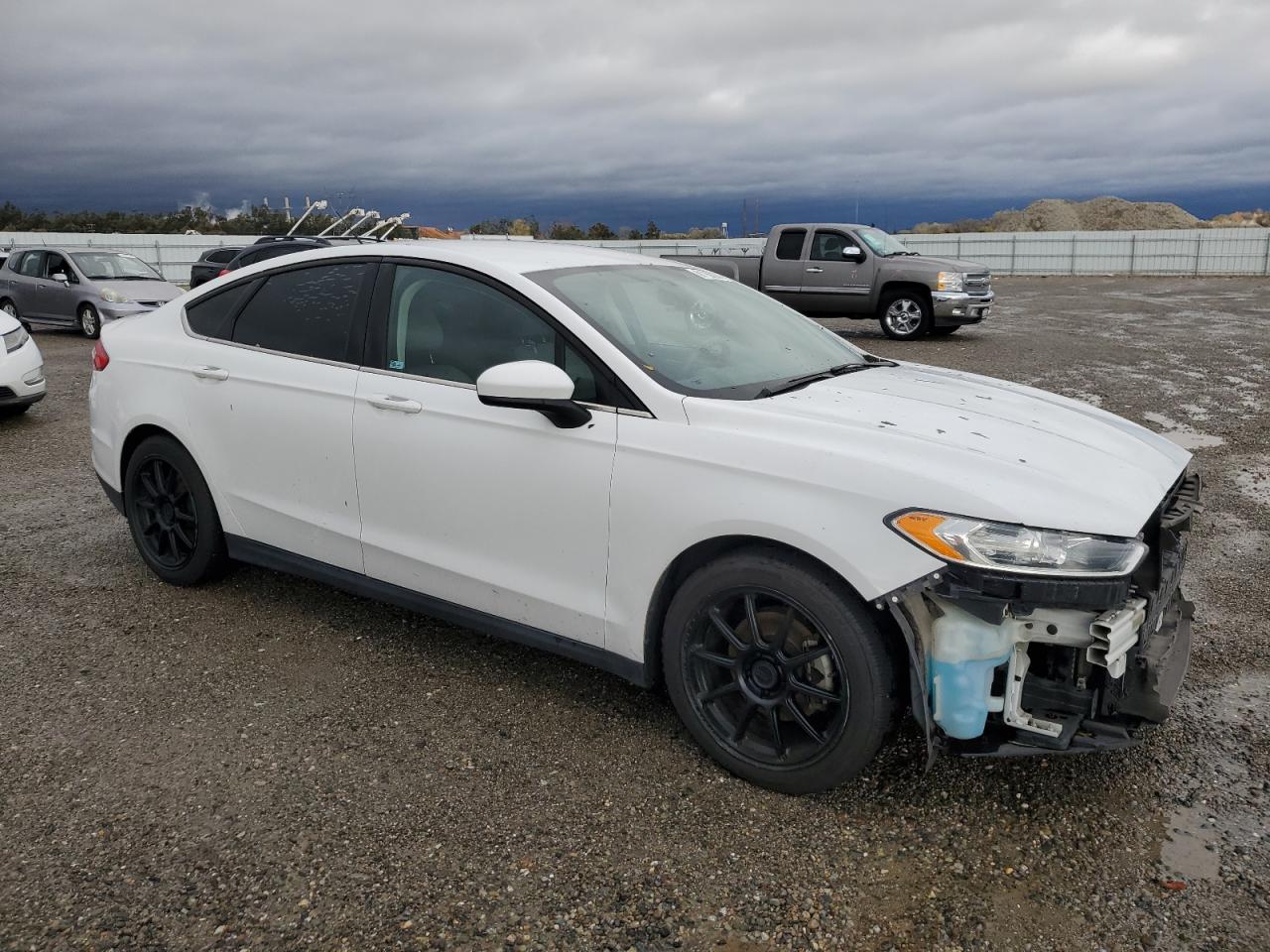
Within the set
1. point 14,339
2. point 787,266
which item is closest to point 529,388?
point 14,339

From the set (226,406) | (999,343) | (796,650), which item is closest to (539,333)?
(796,650)

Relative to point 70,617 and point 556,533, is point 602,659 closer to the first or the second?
point 556,533

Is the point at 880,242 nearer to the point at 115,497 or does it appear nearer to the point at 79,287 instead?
the point at 79,287

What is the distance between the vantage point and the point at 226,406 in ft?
14.0

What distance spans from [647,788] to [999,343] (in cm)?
1355

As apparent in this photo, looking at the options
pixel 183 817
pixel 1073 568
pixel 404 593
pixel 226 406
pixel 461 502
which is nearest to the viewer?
pixel 1073 568

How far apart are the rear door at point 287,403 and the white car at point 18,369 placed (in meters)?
5.81

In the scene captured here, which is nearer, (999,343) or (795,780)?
(795,780)

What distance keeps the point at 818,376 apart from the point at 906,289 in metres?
13.2

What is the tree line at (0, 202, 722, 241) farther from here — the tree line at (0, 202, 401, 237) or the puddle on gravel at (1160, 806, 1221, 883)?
the puddle on gravel at (1160, 806, 1221, 883)

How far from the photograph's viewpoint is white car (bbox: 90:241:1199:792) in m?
2.69

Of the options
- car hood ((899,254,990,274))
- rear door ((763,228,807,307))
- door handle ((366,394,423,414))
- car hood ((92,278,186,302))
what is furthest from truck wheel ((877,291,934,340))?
door handle ((366,394,423,414))

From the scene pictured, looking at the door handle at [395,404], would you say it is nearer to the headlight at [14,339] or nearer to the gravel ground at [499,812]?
the gravel ground at [499,812]

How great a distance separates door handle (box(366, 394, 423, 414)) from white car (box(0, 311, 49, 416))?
23.1 ft
